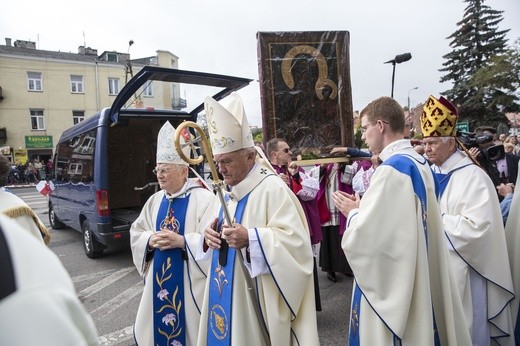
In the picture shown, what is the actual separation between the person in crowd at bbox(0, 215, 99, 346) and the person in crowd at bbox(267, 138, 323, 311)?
3.25 m

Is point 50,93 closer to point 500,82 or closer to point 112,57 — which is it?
point 112,57

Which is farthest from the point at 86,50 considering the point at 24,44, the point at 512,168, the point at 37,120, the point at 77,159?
the point at 512,168

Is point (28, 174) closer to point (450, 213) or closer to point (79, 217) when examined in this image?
point (79, 217)

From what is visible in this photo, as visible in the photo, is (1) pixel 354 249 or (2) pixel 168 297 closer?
(1) pixel 354 249

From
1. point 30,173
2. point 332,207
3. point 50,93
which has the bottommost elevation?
point 332,207

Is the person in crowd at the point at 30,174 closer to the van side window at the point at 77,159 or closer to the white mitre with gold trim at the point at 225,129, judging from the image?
the van side window at the point at 77,159

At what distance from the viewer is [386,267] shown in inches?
81.0

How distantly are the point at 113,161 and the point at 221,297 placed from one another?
7.56m

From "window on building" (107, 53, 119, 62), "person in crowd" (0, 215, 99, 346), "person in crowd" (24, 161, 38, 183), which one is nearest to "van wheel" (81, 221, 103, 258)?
"person in crowd" (0, 215, 99, 346)

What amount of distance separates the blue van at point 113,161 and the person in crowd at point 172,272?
1.96 m

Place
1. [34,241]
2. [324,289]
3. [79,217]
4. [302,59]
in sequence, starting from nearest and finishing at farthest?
[34,241]
[302,59]
[324,289]
[79,217]

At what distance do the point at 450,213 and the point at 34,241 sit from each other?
289cm

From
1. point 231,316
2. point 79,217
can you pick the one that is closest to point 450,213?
point 231,316

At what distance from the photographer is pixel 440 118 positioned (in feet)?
9.71
